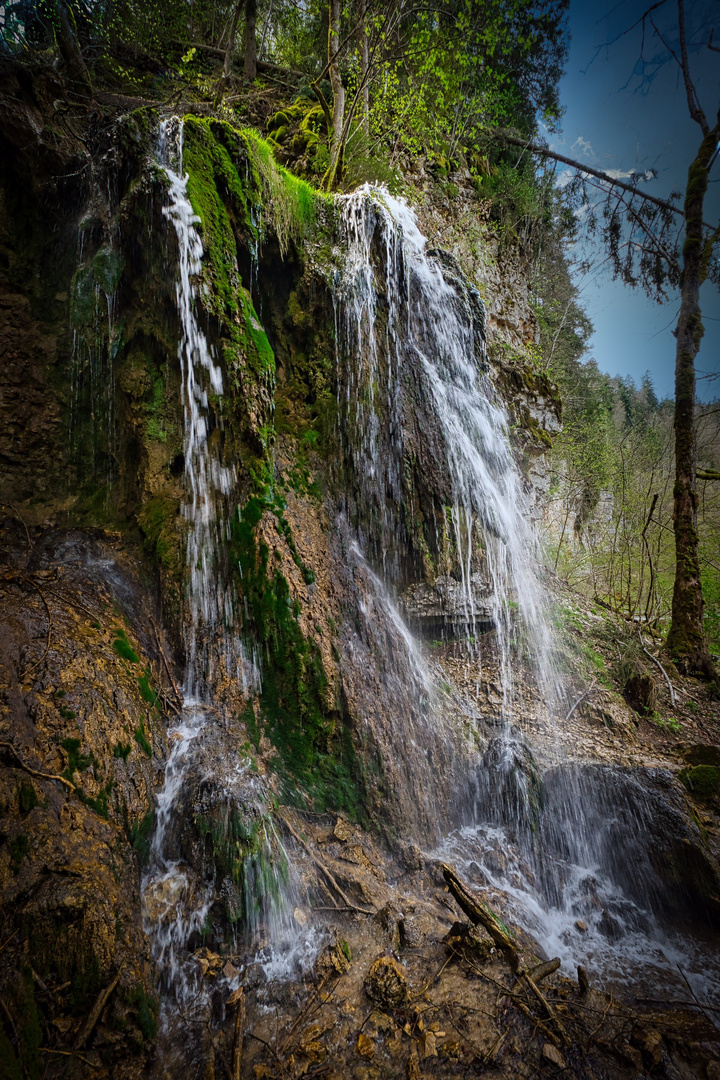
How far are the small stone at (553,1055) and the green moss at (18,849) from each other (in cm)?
333

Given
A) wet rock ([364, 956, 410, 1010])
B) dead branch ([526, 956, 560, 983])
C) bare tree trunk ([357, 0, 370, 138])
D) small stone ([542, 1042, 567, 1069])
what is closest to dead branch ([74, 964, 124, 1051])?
wet rock ([364, 956, 410, 1010])

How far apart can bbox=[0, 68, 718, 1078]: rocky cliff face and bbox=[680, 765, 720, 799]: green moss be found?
570 millimetres

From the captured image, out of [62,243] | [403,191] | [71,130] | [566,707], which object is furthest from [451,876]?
Answer: [403,191]

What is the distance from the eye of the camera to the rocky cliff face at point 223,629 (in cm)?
250

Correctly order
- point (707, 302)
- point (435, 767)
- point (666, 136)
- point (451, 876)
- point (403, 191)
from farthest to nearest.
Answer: point (403, 191) → point (666, 136) → point (707, 302) → point (435, 767) → point (451, 876)

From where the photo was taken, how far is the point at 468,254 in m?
10.3

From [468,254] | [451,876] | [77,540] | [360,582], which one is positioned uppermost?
[468,254]

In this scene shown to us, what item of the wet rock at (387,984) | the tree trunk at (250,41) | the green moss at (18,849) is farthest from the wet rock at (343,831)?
the tree trunk at (250,41)

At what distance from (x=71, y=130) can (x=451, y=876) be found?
8.06 metres

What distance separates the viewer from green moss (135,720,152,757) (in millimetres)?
3334

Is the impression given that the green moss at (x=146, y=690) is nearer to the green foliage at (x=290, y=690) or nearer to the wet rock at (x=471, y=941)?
the green foliage at (x=290, y=690)

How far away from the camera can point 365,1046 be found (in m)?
2.54

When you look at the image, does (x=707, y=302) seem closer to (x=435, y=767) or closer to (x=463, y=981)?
(x=435, y=767)

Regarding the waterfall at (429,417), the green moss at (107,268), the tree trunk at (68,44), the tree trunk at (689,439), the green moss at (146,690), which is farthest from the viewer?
the tree trunk at (689,439)
